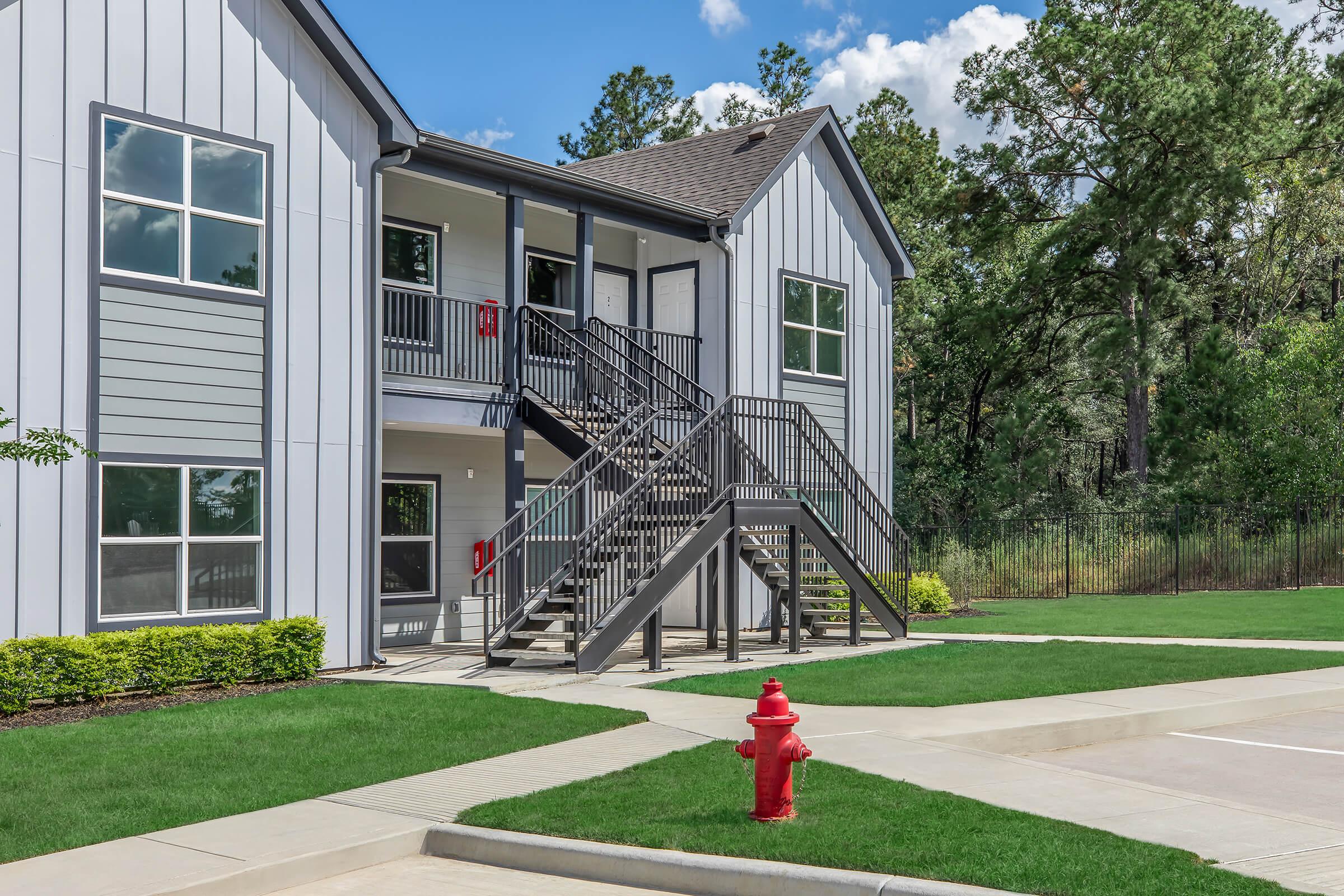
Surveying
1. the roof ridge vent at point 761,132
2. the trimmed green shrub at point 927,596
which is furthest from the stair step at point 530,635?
the roof ridge vent at point 761,132

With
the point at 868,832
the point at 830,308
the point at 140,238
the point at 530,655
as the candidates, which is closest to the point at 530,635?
the point at 530,655

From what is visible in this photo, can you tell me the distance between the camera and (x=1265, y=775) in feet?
29.8

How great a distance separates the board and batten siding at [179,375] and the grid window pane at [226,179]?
3.43 ft

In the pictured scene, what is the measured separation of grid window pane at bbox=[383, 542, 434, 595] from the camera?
58.9ft

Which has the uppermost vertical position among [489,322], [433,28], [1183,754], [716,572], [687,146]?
[433,28]

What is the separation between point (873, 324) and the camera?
906 inches

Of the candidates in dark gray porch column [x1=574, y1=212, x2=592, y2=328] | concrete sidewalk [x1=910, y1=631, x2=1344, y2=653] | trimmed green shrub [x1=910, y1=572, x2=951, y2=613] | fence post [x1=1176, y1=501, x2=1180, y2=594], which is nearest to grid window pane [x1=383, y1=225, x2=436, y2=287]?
dark gray porch column [x1=574, y1=212, x2=592, y2=328]

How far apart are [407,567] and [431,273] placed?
421cm

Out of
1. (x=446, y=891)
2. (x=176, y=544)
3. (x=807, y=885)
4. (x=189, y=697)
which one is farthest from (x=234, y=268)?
(x=807, y=885)

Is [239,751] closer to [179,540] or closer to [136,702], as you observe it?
[136,702]

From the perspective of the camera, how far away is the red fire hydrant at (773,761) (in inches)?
273

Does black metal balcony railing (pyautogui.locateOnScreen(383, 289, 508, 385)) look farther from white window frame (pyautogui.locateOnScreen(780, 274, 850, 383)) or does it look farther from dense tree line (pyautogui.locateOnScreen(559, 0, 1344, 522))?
dense tree line (pyautogui.locateOnScreen(559, 0, 1344, 522))

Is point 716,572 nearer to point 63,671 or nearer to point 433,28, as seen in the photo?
point 63,671

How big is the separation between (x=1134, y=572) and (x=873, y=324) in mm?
9403
